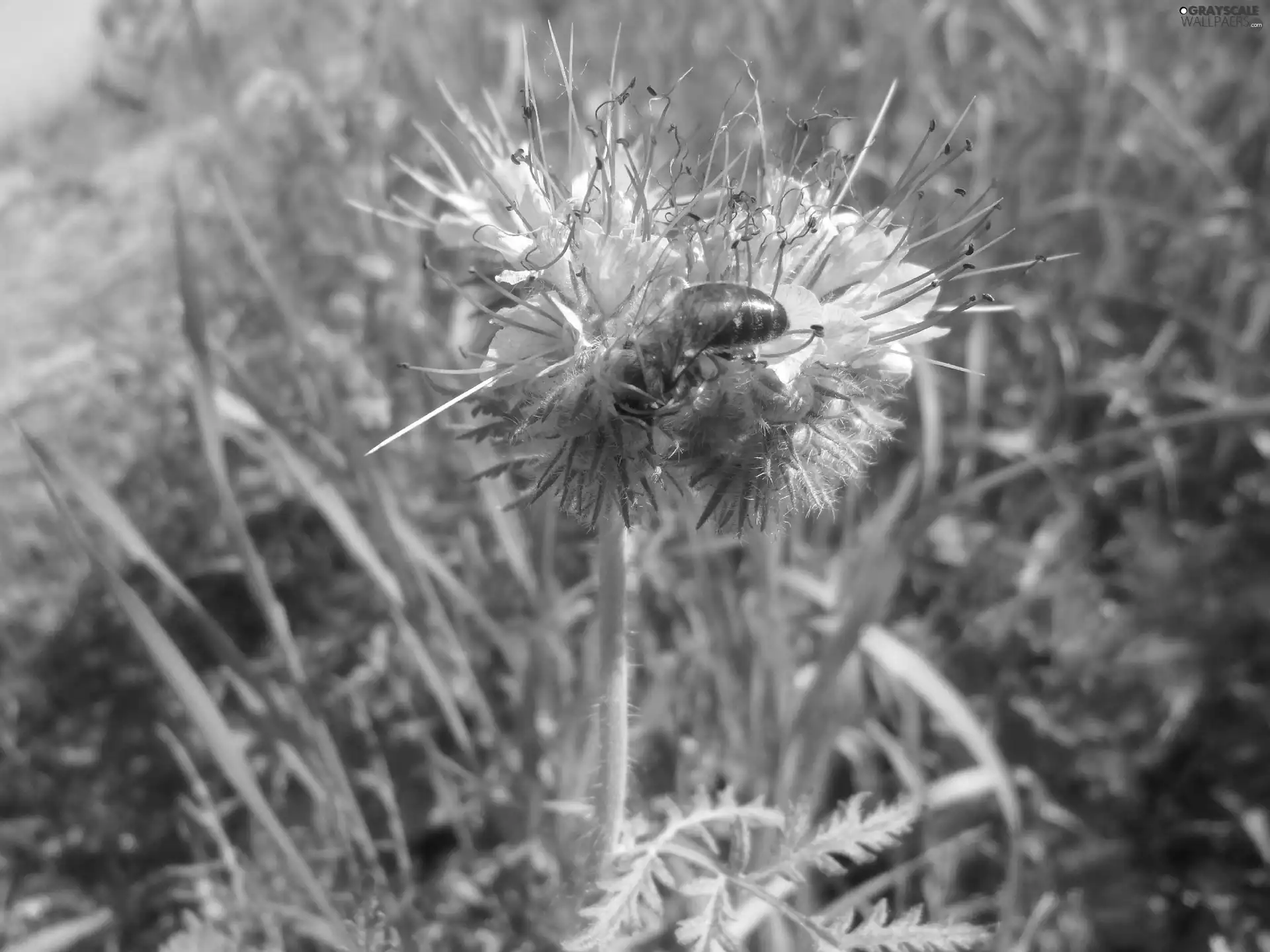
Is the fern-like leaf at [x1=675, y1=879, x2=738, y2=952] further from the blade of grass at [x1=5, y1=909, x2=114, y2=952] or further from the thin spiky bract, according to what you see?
the blade of grass at [x1=5, y1=909, x2=114, y2=952]

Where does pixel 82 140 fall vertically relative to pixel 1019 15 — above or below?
below

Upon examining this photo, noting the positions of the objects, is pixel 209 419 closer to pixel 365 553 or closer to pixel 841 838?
pixel 365 553

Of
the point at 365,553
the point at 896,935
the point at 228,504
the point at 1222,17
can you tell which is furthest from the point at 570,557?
the point at 1222,17

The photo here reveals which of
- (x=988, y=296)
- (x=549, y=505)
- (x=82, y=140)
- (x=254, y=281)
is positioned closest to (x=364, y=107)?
(x=254, y=281)

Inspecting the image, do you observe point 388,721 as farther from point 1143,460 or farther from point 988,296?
point 1143,460

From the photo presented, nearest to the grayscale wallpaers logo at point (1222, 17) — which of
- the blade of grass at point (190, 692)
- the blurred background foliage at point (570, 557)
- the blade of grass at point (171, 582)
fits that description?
the blurred background foliage at point (570, 557)
